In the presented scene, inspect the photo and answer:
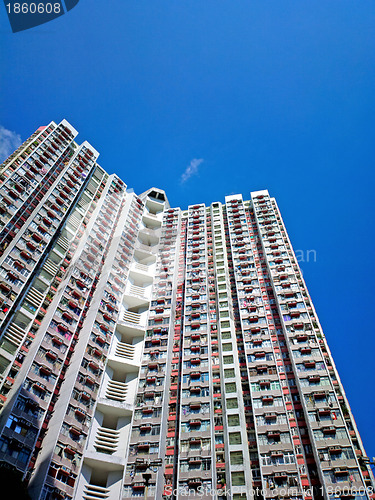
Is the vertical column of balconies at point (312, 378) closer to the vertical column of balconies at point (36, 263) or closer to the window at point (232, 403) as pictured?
the window at point (232, 403)

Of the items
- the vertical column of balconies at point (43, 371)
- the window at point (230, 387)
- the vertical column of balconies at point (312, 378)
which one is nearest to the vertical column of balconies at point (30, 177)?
the vertical column of balconies at point (43, 371)

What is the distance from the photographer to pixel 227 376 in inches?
1714

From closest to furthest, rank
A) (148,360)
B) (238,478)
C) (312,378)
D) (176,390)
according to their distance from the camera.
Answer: (238,478) < (312,378) < (176,390) < (148,360)

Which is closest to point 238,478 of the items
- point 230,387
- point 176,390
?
point 230,387

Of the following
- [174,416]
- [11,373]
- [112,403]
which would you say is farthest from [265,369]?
[11,373]

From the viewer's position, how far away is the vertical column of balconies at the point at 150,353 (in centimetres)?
3556

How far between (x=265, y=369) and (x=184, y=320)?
13.1 meters

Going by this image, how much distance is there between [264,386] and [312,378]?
5.28 m

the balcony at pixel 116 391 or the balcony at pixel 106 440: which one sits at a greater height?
the balcony at pixel 116 391

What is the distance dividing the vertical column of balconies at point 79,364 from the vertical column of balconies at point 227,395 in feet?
43.5

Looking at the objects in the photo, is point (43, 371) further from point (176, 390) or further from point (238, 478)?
point (238, 478)

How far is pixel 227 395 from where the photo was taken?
41.3 meters

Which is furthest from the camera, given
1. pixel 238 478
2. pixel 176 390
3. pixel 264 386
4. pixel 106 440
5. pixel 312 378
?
pixel 176 390

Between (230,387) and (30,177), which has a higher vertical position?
(30,177)
